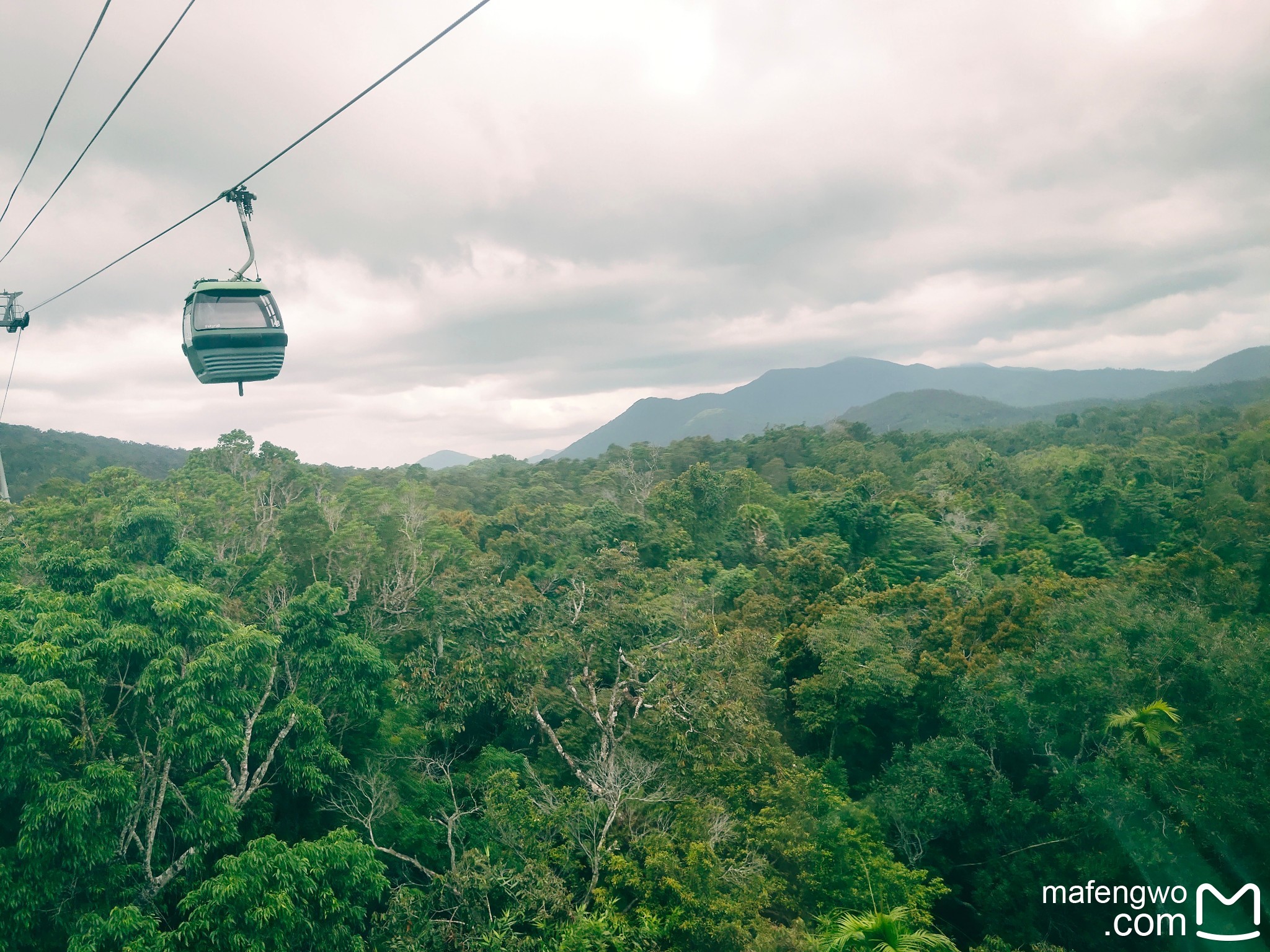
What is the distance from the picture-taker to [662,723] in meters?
14.2

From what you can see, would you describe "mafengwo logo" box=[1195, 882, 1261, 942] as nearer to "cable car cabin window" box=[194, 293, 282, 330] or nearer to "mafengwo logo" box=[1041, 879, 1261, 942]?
"mafengwo logo" box=[1041, 879, 1261, 942]

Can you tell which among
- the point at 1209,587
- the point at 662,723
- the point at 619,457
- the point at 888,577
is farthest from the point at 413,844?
the point at 619,457

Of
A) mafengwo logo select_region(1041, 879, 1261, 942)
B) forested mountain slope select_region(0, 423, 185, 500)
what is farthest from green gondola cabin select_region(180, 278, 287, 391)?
forested mountain slope select_region(0, 423, 185, 500)

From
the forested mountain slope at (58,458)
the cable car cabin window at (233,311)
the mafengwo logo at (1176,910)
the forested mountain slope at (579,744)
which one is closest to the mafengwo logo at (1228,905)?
the mafengwo logo at (1176,910)

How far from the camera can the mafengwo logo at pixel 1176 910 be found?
11.1 m

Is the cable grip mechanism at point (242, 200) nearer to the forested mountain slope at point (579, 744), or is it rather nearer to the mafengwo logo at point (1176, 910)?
the forested mountain slope at point (579, 744)

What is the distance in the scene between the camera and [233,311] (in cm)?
1031

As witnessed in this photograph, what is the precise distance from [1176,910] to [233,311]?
1799 centimetres

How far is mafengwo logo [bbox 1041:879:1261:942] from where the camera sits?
1109 centimetres

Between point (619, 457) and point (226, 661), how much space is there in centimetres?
5699

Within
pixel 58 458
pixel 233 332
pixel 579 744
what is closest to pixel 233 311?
pixel 233 332

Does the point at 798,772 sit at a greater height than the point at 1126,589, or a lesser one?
lesser

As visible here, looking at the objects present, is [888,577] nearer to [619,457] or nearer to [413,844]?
[413,844]

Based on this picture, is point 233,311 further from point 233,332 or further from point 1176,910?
point 1176,910
